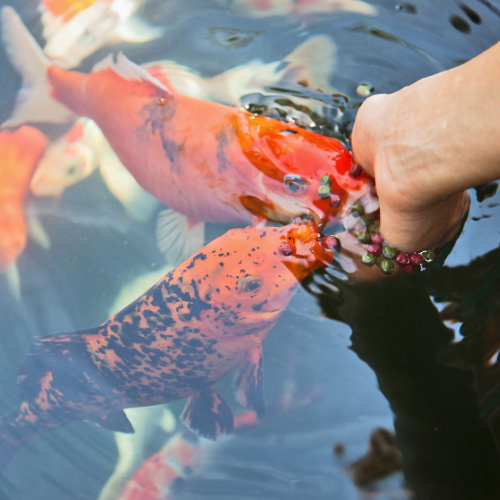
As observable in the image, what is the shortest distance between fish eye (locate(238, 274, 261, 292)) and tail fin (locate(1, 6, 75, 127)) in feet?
4.70

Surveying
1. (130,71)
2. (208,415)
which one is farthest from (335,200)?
(130,71)

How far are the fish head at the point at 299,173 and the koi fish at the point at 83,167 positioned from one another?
743mm

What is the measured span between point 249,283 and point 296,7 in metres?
1.65

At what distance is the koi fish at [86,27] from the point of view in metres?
2.80

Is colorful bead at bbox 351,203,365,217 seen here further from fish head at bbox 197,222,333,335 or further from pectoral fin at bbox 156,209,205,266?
pectoral fin at bbox 156,209,205,266

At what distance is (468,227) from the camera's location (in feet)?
6.91

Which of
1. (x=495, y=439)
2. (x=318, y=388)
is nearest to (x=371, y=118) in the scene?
(x=318, y=388)

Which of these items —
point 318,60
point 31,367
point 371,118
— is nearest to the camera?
point 371,118

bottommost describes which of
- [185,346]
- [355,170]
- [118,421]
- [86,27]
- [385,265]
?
[118,421]

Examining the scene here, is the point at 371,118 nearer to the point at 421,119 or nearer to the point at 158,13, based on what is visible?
the point at 421,119

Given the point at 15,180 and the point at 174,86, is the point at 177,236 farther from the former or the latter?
the point at 15,180

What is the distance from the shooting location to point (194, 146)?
2.25 m

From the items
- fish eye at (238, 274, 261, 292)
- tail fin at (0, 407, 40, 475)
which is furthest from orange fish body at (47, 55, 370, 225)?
tail fin at (0, 407, 40, 475)

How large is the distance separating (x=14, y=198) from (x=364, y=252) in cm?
182
